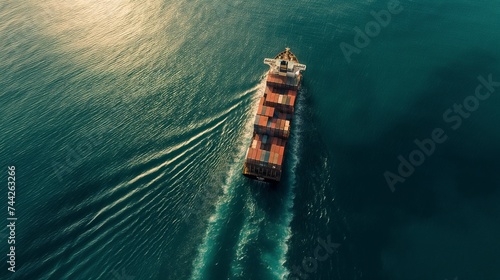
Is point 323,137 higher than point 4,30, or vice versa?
point 4,30

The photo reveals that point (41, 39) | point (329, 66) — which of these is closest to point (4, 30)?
point (41, 39)

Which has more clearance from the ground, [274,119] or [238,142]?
[274,119]

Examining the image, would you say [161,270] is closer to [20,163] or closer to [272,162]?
[272,162]

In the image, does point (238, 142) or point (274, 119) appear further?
point (238, 142)

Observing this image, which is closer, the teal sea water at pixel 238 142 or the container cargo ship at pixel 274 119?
the teal sea water at pixel 238 142

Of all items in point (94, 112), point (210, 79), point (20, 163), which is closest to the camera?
point (20, 163)
